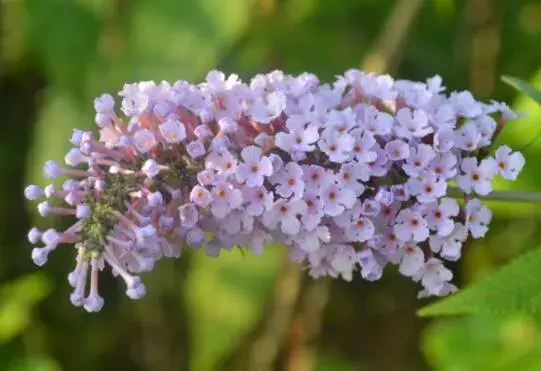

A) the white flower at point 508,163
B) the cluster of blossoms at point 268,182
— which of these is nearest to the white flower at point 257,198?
the cluster of blossoms at point 268,182

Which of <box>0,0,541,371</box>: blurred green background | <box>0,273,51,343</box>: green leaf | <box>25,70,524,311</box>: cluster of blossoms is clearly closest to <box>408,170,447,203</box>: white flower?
<box>25,70,524,311</box>: cluster of blossoms

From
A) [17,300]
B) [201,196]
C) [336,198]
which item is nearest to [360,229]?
[336,198]

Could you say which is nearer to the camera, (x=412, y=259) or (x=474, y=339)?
(x=412, y=259)

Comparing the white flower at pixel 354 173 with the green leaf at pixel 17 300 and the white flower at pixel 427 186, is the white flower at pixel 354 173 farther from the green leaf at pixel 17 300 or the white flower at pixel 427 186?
the green leaf at pixel 17 300

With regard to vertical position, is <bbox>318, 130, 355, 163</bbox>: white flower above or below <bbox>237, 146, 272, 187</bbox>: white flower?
above

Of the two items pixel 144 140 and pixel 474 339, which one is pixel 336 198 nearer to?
pixel 144 140

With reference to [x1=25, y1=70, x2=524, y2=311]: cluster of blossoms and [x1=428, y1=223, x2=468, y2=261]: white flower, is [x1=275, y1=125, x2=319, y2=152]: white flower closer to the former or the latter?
[x1=25, y1=70, x2=524, y2=311]: cluster of blossoms

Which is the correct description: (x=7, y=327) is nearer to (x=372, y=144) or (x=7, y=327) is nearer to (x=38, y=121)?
(x=38, y=121)

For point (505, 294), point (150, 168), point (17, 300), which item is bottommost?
point (505, 294)
